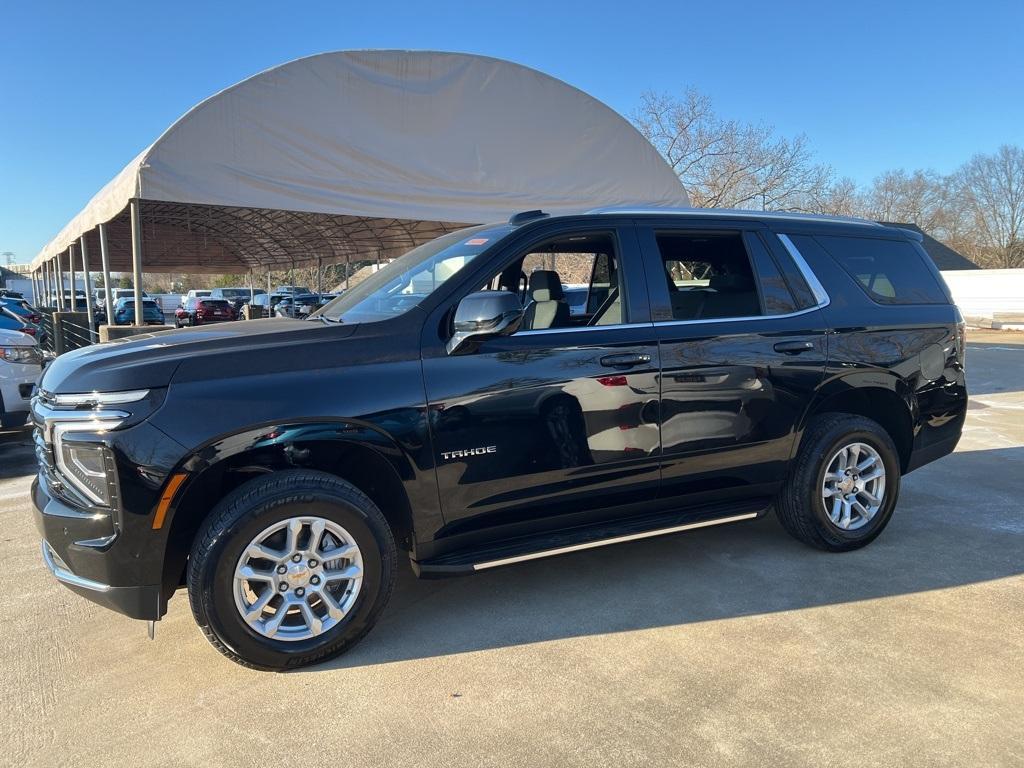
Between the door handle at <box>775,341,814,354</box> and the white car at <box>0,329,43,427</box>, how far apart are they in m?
7.59

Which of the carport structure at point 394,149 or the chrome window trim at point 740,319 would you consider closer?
the chrome window trim at point 740,319

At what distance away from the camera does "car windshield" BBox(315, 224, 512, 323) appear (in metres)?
3.46

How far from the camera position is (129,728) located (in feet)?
8.82

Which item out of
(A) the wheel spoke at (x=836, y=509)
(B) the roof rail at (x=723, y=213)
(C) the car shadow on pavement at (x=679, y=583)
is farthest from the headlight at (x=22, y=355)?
(A) the wheel spoke at (x=836, y=509)

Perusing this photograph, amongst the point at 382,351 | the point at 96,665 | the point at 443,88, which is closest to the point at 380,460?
the point at 382,351

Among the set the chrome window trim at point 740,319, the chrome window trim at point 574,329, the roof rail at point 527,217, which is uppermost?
the roof rail at point 527,217

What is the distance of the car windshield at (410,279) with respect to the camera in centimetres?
346

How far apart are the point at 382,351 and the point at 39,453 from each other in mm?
1620

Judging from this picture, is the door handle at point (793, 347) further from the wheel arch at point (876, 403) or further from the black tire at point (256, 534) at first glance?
the black tire at point (256, 534)

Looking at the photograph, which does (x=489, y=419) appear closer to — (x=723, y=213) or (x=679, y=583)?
(x=679, y=583)

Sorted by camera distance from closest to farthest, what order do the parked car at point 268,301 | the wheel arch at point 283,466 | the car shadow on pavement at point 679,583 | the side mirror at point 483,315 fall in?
the wheel arch at point 283,466, the side mirror at point 483,315, the car shadow on pavement at point 679,583, the parked car at point 268,301

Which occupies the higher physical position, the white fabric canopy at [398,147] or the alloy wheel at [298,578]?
the white fabric canopy at [398,147]

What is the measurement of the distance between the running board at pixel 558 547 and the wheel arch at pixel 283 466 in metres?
0.20

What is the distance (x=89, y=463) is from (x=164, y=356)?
51 centimetres
